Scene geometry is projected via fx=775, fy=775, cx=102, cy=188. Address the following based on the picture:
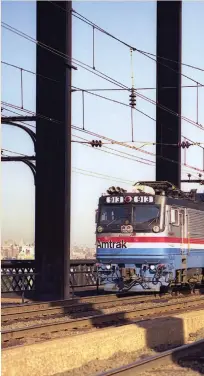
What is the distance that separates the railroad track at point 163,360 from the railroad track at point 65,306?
5.60m

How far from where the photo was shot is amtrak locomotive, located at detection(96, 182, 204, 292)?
24.8m

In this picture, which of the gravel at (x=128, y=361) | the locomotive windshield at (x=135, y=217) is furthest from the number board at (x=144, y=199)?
the gravel at (x=128, y=361)

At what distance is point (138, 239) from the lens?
24734 millimetres

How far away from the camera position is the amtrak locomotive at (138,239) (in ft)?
81.2

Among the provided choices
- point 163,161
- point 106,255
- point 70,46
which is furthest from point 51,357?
point 163,161

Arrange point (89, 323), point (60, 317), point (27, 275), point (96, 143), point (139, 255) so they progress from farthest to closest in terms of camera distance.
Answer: point (96, 143) → point (139, 255) → point (27, 275) → point (60, 317) → point (89, 323)

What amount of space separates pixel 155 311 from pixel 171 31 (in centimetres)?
1889

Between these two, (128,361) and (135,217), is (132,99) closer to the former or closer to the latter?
(135,217)

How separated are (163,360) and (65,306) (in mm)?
9587

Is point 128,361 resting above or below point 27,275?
below

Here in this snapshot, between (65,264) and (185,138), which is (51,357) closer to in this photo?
(65,264)

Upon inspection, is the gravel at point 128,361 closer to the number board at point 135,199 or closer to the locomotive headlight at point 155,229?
the locomotive headlight at point 155,229

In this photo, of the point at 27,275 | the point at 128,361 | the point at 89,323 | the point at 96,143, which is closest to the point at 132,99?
the point at 96,143

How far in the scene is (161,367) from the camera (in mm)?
11773
